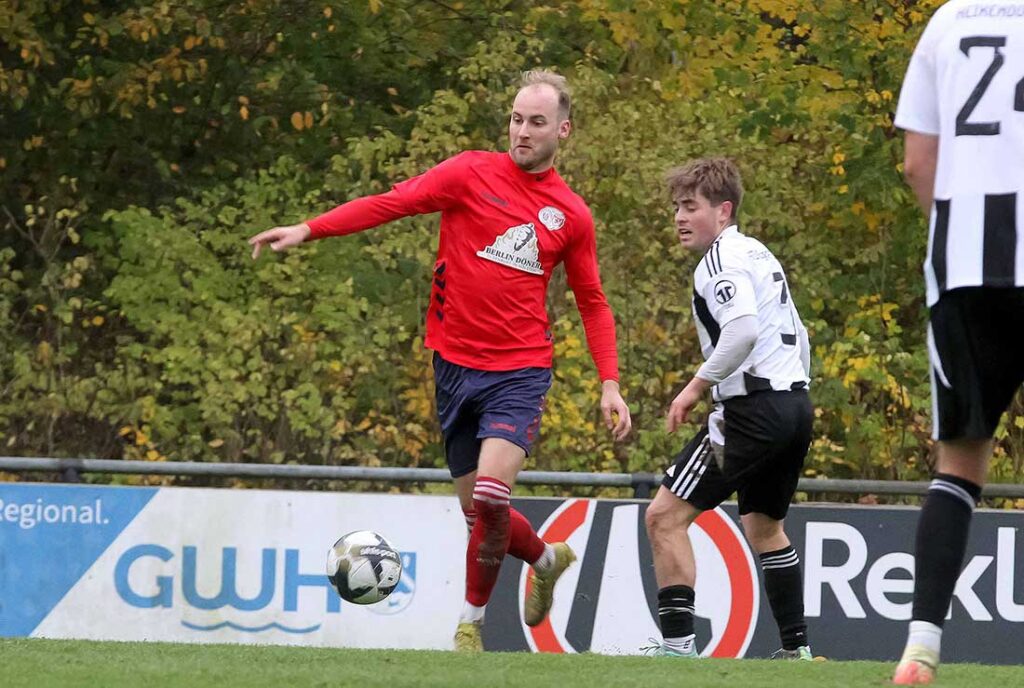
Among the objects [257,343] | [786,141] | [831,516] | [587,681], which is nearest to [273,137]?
[257,343]

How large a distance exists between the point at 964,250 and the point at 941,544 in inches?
29.1

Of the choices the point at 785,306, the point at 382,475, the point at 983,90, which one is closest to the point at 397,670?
the point at 983,90

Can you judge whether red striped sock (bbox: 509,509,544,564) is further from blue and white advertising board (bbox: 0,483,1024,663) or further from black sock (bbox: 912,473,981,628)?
black sock (bbox: 912,473,981,628)

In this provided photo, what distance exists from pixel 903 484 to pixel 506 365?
10.7 feet

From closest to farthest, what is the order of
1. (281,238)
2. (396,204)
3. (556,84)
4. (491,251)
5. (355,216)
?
(281,238), (355,216), (396,204), (491,251), (556,84)

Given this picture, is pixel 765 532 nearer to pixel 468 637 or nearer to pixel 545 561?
pixel 545 561

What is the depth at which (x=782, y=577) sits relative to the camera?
7.05 m

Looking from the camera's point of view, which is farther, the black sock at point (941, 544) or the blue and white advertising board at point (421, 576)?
the blue and white advertising board at point (421, 576)

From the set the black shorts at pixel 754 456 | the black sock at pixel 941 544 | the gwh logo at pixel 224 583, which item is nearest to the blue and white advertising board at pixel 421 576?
the gwh logo at pixel 224 583

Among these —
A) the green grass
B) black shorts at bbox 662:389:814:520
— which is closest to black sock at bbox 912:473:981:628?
the green grass

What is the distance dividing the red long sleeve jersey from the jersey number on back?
2.81m

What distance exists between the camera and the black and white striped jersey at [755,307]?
6.74 m

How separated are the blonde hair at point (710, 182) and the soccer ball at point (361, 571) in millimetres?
1936

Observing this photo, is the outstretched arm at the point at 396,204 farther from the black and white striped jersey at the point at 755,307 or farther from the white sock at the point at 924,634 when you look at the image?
the white sock at the point at 924,634
